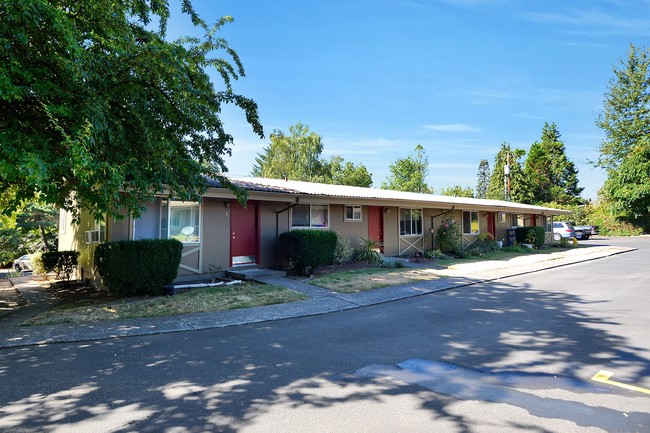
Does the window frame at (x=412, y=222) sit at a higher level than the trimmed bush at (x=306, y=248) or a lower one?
higher

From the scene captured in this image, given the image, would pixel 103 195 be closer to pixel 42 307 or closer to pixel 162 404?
pixel 162 404

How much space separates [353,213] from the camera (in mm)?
15797

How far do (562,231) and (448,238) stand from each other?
1738cm

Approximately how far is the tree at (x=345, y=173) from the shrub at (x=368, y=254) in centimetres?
2909

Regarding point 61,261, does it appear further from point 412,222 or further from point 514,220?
point 514,220

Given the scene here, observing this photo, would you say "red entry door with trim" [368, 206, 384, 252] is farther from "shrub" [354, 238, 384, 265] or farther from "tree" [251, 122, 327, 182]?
"tree" [251, 122, 327, 182]

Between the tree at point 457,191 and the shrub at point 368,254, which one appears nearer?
the shrub at point 368,254

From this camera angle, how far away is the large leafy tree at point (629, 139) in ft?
119

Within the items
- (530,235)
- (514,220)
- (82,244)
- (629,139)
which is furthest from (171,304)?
(629,139)

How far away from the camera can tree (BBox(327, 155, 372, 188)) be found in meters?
44.9

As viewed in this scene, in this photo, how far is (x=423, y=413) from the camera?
3.38 m

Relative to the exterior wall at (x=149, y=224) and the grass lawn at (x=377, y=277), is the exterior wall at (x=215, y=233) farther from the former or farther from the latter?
the grass lawn at (x=377, y=277)

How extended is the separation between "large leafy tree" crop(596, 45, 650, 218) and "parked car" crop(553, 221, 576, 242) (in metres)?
11.9

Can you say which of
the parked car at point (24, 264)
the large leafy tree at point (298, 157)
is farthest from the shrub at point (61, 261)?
the large leafy tree at point (298, 157)
